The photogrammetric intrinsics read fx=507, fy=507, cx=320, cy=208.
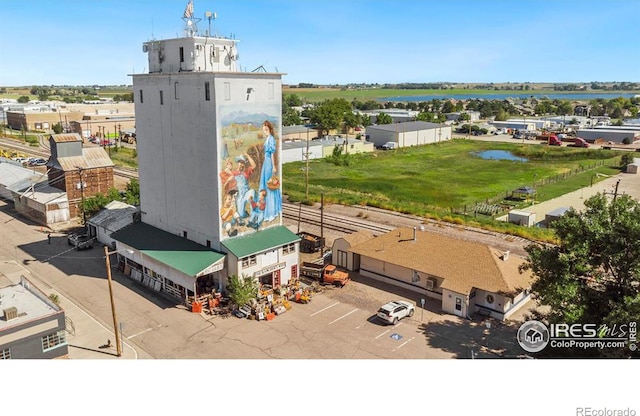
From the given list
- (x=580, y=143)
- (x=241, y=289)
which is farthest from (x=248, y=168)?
(x=580, y=143)

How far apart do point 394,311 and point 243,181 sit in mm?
13044

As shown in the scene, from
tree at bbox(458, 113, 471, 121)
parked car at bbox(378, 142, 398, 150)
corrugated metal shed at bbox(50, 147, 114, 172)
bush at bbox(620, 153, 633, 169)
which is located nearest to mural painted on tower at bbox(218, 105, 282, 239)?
corrugated metal shed at bbox(50, 147, 114, 172)

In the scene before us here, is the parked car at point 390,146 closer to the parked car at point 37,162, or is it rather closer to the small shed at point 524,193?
the small shed at point 524,193

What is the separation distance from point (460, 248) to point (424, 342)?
979 centimetres

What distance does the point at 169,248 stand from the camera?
115 feet

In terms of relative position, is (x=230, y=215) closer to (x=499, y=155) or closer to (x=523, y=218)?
(x=523, y=218)

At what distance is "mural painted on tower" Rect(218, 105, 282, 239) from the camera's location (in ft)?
107

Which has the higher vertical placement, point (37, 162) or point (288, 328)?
point (37, 162)

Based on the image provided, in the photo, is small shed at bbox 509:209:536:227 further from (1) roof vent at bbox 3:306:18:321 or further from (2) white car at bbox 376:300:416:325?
(1) roof vent at bbox 3:306:18:321

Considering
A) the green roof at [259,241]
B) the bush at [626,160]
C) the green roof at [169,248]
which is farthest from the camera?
the bush at [626,160]

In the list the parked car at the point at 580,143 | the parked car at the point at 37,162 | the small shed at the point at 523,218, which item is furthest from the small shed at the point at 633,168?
the parked car at the point at 37,162

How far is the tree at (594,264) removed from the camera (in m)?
22.6

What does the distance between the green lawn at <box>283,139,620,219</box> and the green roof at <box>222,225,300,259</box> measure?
2435cm

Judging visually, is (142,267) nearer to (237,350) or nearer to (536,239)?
(237,350)
